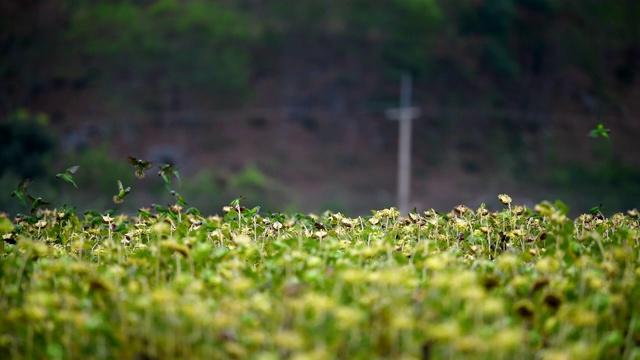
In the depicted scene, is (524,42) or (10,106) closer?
(10,106)

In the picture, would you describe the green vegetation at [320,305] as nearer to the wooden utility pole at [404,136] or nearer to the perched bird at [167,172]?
the perched bird at [167,172]

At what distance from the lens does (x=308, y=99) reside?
138 ft

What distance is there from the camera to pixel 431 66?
138 ft

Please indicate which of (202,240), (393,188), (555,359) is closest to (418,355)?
(555,359)

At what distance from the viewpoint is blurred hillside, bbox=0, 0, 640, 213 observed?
39.0 meters

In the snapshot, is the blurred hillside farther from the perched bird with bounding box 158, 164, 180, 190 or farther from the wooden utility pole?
the perched bird with bounding box 158, 164, 180, 190

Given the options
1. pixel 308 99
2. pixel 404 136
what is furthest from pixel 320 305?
pixel 308 99

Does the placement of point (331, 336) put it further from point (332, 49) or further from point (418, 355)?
point (332, 49)

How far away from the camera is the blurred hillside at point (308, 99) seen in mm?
39000

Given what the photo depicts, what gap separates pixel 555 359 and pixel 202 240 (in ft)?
4.74

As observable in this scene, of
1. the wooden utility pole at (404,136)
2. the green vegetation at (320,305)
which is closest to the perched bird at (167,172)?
the green vegetation at (320,305)

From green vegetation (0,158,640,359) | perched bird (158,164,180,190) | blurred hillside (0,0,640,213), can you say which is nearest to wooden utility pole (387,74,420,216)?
blurred hillside (0,0,640,213)

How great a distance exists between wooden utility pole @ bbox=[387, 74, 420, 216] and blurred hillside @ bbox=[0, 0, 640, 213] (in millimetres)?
562

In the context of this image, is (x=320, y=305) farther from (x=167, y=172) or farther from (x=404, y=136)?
(x=404, y=136)
